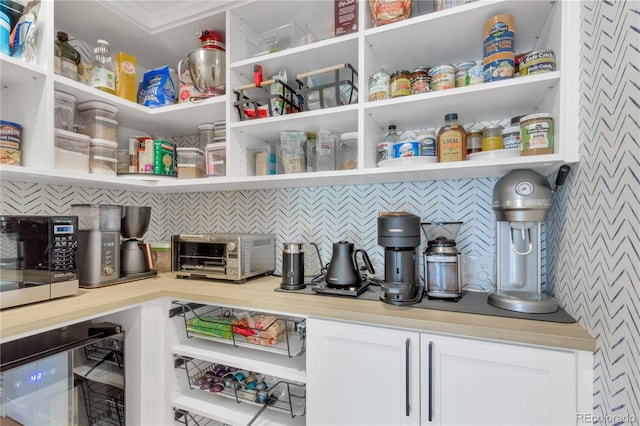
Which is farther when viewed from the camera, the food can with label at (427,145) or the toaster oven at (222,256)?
the toaster oven at (222,256)

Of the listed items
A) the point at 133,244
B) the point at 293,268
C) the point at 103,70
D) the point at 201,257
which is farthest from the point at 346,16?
the point at 133,244

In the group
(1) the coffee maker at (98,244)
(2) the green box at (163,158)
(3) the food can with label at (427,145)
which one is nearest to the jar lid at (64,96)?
(2) the green box at (163,158)

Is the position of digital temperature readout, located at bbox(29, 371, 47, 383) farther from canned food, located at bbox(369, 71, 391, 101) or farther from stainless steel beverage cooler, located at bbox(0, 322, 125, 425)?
Answer: canned food, located at bbox(369, 71, 391, 101)

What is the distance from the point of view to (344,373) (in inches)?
41.5

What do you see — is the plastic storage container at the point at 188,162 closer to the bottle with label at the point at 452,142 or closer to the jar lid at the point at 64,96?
the jar lid at the point at 64,96

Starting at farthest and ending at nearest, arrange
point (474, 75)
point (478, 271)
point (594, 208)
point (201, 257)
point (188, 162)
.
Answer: point (188, 162)
point (201, 257)
point (478, 271)
point (474, 75)
point (594, 208)

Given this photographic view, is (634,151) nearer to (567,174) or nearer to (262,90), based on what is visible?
(567,174)

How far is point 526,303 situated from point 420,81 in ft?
2.98

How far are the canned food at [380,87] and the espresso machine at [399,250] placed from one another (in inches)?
19.5

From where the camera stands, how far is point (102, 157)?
1.52m

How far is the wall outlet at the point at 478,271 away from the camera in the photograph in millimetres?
1353

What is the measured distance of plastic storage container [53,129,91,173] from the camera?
4.34 ft

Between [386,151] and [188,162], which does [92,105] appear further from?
[386,151]

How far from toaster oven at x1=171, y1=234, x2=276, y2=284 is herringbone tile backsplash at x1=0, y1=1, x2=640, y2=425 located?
380 millimetres
